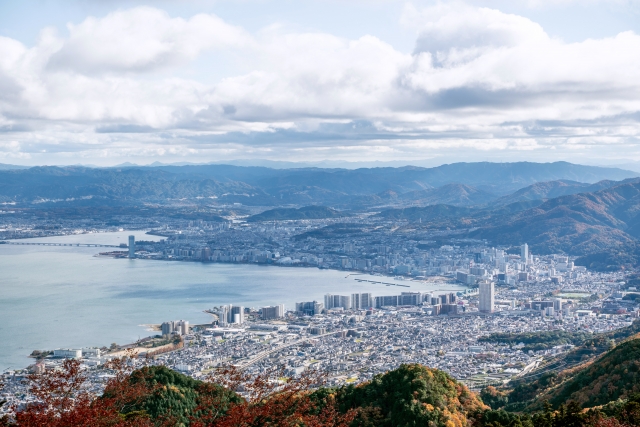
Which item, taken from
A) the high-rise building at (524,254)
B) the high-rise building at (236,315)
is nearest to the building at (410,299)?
the high-rise building at (236,315)

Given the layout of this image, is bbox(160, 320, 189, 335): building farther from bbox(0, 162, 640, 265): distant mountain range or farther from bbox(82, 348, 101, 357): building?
bbox(0, 162, 640, 265): distant mountain range

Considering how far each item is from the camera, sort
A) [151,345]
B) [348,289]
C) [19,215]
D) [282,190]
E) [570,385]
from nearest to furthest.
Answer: [570,385] < [151,345] < [348,289] < [19,215] < [282,190]

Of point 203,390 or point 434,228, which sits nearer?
point 203,390

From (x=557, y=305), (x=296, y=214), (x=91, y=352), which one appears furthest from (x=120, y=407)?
(x=296, y=214)

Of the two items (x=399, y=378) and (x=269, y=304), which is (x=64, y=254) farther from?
(x=399, y=378)

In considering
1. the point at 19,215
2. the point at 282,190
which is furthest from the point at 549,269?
the point at 282,190
